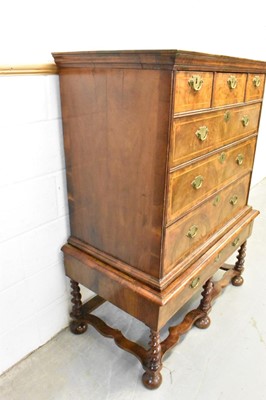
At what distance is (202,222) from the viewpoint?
1.50 m

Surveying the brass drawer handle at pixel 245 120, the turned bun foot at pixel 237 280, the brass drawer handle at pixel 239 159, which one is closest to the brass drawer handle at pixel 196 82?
the brass drawer handle at pixel 245 120

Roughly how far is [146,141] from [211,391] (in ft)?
3.75

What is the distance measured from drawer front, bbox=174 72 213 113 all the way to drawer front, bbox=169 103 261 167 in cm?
4

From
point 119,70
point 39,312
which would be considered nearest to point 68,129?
point 119,70

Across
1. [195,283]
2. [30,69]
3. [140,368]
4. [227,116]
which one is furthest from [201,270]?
[30,69]

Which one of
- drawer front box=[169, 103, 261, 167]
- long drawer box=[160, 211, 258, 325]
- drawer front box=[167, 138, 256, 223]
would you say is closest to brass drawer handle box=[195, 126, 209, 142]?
drawer front box=[169, 103, 261, 167]

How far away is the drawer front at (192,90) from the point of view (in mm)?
1032

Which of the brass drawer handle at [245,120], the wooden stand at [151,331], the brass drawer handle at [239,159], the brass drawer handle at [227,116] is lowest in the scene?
the wooden stand at [151,331]

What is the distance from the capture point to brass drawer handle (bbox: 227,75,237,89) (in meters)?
1.32

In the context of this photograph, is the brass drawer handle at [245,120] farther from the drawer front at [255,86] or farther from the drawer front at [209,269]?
the drawer front at [209,269]

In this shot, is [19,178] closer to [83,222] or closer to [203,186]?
[83,222]

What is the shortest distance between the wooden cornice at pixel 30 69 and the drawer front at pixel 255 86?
86 centimetres

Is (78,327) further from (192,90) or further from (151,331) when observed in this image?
(192,90)

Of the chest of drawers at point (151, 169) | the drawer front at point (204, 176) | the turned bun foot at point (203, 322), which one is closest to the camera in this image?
the chest of drawers at point (151, 169)
